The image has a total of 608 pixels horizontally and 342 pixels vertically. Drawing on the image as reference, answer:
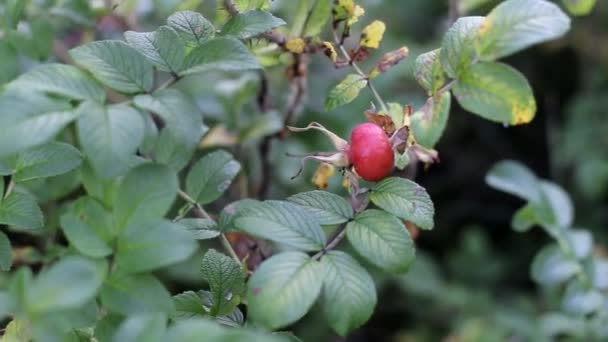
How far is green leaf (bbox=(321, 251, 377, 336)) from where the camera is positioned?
61 centimetres

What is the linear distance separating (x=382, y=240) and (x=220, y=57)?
21 centimetres

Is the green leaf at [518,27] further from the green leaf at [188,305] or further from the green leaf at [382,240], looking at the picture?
the green leaf at [188,305]

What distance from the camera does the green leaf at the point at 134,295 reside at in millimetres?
579

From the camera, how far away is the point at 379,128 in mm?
741

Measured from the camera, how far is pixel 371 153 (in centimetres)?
72

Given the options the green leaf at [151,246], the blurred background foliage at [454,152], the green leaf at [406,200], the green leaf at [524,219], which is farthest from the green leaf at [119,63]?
the green leaf at [524,219]

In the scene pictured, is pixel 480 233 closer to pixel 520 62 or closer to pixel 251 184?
pixel 520 62

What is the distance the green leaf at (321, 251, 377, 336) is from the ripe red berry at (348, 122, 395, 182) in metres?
0.12

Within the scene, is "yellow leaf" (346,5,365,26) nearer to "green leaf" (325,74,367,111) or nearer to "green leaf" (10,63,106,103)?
"green leaf" (325,74,367,111)

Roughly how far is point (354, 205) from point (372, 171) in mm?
41

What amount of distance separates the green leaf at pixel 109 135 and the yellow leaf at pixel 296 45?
349 millimetres

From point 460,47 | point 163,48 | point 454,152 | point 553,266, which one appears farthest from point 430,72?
point 454,152

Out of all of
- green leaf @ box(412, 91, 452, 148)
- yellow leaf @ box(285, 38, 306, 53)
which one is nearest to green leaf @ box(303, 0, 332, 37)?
yellow leaf @ box(285, 38, 306, 53)

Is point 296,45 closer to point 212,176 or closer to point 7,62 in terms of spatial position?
point 212,176
